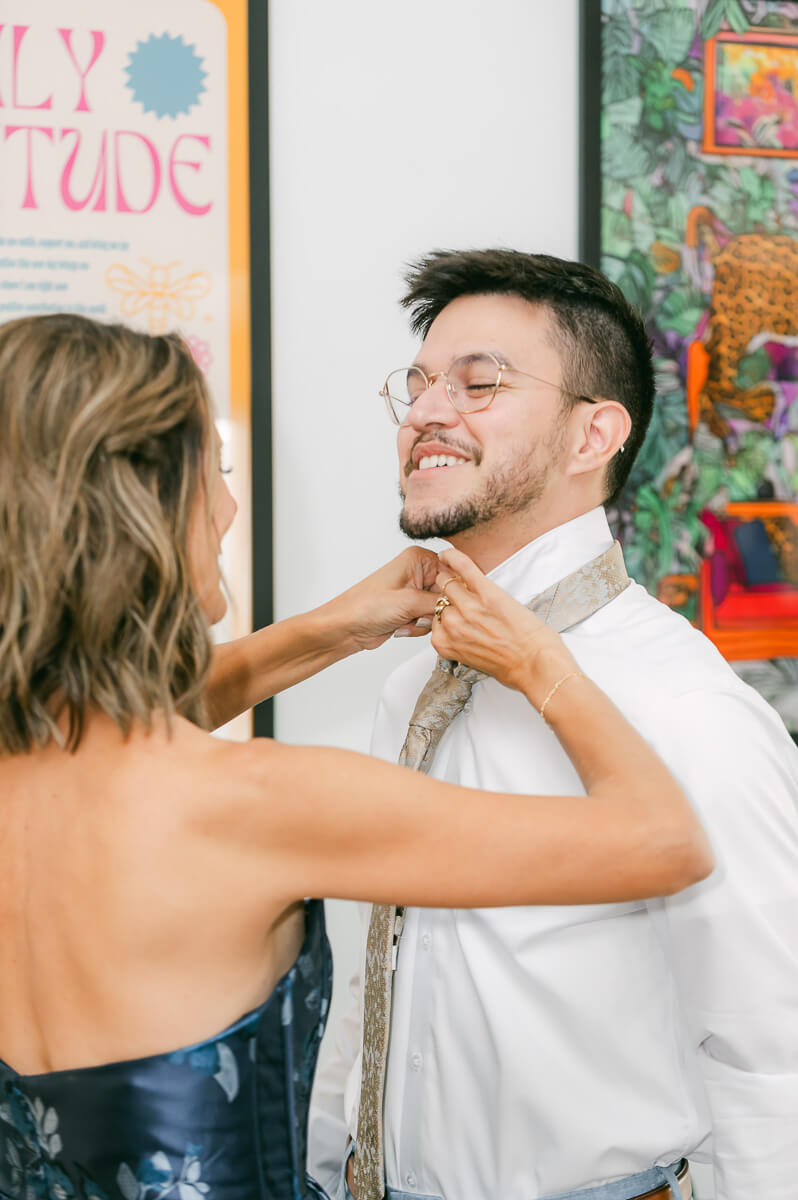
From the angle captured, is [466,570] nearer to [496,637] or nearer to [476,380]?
[496,637]

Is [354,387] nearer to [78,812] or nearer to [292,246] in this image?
[292,246]

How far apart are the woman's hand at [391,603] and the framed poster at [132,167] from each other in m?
0.49

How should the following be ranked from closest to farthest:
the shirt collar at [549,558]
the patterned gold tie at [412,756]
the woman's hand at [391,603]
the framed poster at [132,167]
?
1. the patterned gold tie at [412,756]
2. the shirt collar at [549,558]
3. the woman's hand at [391,603]
4. the framed poster at [132,167]

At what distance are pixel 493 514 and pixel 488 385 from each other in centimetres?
15

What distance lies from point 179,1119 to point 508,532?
0.72 meters

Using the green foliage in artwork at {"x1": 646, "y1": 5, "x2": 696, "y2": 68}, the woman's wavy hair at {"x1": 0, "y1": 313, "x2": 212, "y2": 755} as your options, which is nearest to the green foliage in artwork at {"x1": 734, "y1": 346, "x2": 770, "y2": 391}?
the green foliage in artwork at {"x1": 646, "y1": 5, "x2": 696, "y2": 68}

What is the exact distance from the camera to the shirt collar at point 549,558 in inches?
46.8

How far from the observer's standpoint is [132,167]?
1.65 metres

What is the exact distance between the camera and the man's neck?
1.23m

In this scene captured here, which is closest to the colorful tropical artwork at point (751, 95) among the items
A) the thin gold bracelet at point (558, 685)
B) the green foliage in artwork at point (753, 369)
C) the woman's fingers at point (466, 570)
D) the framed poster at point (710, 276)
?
the framed poster at point (710, 276)

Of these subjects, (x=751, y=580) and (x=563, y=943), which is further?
(x=751, y=580)

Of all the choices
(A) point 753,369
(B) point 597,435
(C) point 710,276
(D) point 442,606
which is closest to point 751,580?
(A) point 753,369

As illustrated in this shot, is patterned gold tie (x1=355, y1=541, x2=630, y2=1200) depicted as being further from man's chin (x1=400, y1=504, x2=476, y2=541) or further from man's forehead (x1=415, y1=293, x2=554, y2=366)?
man's forehead (x1=415, y1=293, x2=554, y2=366)

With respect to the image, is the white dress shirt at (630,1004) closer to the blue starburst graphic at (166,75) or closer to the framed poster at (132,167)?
the framed poster at (132,167)
